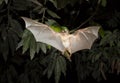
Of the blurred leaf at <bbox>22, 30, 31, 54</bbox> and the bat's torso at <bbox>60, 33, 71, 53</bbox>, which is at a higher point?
the bat's torso at <bbox>60, 33, 71, 53</bbox>

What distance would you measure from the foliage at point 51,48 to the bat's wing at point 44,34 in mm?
220

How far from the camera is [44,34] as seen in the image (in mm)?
1293

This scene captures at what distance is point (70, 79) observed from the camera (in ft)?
8.05

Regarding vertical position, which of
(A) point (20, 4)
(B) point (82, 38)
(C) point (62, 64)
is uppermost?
(A) point (20, 4)

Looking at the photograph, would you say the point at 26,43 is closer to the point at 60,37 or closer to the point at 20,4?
the point at 60,37

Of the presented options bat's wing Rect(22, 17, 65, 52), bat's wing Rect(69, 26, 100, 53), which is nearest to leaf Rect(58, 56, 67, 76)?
bat's wing Rect(69, 26, 100, 53)

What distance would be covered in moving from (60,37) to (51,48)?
67 centimetres

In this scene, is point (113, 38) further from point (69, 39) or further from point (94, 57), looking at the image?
point (69, 39)

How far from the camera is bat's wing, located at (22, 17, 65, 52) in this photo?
116 centimetres

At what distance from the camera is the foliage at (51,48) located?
62.6 inches

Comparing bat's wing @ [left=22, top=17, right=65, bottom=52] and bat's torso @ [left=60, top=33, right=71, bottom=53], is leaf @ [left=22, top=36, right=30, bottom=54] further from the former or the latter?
bat's torso @ [left=60, top=33, right=71, bottom=53]

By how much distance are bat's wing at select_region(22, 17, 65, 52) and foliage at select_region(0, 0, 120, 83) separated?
220mm

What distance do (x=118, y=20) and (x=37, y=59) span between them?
69 centimetres

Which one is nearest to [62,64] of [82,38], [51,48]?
[51,48]
